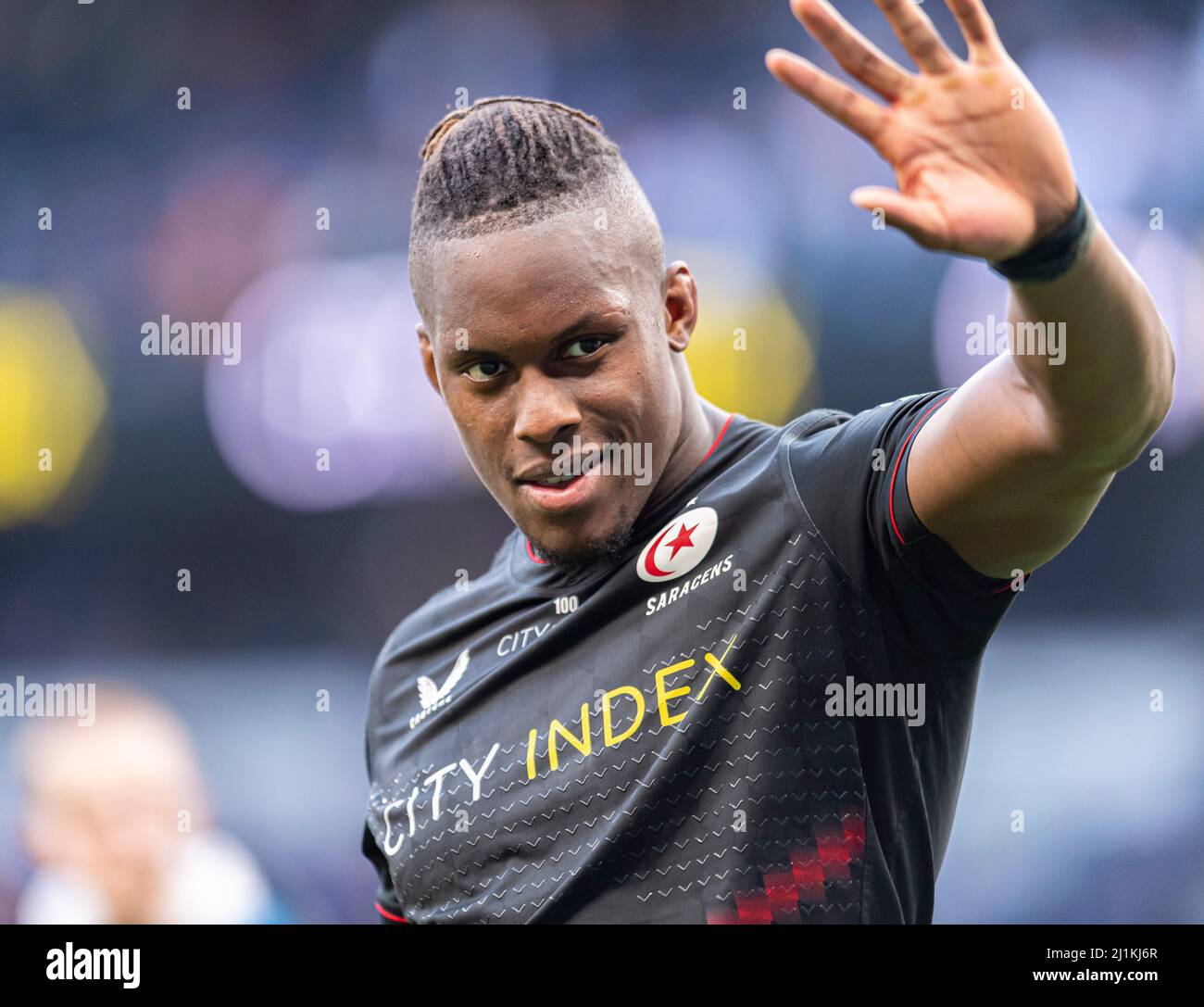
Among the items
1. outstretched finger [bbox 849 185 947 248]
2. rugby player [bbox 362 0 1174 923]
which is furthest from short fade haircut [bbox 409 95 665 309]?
outstretched finger [bbox 849 185 947 248]

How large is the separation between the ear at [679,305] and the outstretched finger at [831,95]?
0.65 m

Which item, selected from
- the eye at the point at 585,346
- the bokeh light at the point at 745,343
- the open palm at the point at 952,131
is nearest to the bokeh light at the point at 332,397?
the bokeh light at the point at 745,343

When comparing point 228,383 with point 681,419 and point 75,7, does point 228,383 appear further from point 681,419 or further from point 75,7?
point 681,419

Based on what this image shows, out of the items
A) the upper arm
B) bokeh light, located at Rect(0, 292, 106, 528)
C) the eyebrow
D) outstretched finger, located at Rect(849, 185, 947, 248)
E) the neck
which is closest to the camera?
outstretched finger, located at Rect(849, 185, 947, 248)

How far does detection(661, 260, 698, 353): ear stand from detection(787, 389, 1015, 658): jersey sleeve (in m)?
0.41

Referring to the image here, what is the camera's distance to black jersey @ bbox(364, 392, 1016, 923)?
1.68 meters

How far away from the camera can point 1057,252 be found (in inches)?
54.8

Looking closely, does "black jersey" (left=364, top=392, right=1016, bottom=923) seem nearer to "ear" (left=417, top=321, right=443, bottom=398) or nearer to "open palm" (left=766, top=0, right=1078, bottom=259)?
"open palm" (left=766, top=0, right=1078, bottom=259)

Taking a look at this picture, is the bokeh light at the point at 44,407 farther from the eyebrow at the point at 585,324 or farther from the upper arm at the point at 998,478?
the upper arm at the point at 998,478

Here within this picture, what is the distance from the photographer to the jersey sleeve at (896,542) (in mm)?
1599

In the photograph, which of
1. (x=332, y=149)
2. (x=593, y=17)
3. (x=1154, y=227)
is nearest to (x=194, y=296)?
(x=332, y=149)

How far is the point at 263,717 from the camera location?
548 cm
